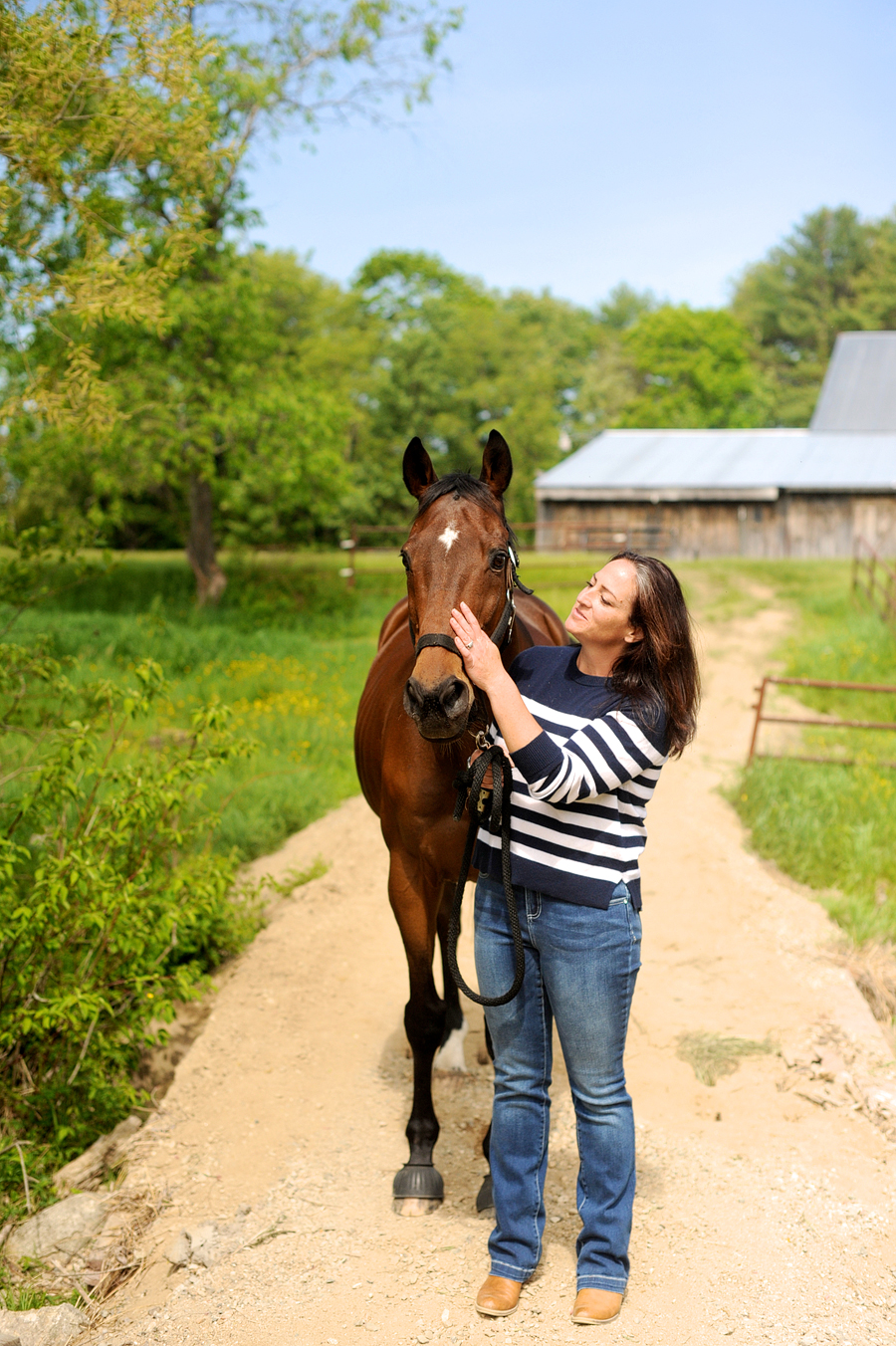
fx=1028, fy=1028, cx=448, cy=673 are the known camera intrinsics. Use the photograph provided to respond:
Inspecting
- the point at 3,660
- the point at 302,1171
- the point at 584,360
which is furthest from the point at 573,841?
the point at 584,360

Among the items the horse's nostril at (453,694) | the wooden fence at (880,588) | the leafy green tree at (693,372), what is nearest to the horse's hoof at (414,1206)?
the horse's nostril at (453,694)

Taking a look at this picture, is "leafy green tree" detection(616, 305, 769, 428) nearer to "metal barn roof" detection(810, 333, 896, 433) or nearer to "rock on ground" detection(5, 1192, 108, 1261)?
"metal barn roof" detection(810, 333, 896, 433)

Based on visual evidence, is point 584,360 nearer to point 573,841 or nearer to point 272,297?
point 272,297

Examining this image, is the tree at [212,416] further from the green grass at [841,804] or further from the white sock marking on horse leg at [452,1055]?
the white sock marking on horse leg at [452,1055]

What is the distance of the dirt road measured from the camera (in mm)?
2910

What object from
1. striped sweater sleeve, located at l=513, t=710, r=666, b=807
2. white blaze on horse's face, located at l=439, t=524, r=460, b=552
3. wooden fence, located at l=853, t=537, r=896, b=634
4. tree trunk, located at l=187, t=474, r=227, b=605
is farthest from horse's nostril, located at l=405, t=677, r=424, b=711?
tree trunk, located at l=187, t=474, r=227, b=605

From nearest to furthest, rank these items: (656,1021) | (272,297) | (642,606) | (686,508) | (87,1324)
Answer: (642,606)
(87,1324)
(656,1021)
(686,508)
(272,297)

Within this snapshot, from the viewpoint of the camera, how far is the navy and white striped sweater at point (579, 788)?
2447 mm

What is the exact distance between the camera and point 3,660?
4.57 meters

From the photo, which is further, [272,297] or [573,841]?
[272,297]

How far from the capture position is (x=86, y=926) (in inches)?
164

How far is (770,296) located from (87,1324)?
2290 inches

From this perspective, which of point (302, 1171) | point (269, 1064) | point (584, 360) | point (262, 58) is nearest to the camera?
point (302, 1171)

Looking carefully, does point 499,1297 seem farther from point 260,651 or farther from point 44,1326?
point 260,651
